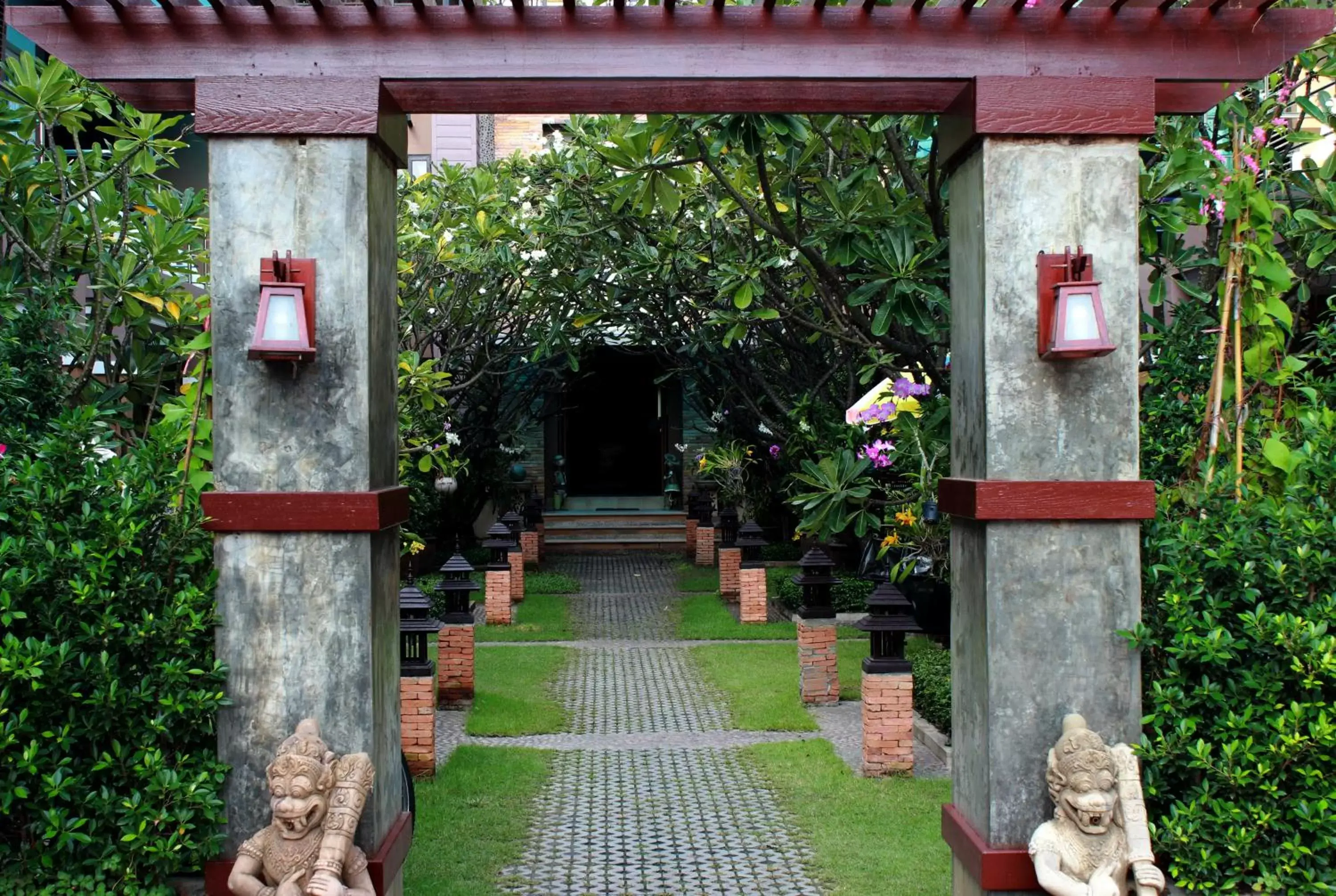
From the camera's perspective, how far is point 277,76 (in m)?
4.13

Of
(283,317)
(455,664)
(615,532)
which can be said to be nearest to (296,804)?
(283,317)

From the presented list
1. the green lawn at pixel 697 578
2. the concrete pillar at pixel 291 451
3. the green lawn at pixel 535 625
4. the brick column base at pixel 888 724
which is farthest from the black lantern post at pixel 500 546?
the concrete pillar at pixel 291 451

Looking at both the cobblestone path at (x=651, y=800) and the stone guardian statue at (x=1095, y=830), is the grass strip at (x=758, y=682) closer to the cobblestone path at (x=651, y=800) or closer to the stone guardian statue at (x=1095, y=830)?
the cobblestone path at (x=651, y=800)

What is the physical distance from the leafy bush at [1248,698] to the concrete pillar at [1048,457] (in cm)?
17

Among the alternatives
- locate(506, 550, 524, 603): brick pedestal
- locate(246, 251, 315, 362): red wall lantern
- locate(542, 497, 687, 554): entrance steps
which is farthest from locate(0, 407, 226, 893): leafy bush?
locate(542, 497, 687, 554): entrance steps

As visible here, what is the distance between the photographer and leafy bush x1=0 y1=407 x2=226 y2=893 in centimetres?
387

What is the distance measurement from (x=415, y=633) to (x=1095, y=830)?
17.7 ft

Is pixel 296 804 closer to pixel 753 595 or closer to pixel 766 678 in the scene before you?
pixel 766 678

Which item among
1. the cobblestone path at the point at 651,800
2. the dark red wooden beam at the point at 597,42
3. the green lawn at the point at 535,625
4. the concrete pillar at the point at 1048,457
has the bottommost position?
the cobblestone path at the point at 651,800

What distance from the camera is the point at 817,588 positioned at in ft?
33.2

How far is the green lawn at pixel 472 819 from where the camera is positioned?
6.03 metres

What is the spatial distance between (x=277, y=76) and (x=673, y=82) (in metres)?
1.45

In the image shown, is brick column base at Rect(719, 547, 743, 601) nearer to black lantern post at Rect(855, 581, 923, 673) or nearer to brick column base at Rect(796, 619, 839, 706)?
brick column base at Rect(796, 619, 839, 706)

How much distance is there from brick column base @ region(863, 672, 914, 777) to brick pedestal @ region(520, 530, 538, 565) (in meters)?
11.7
